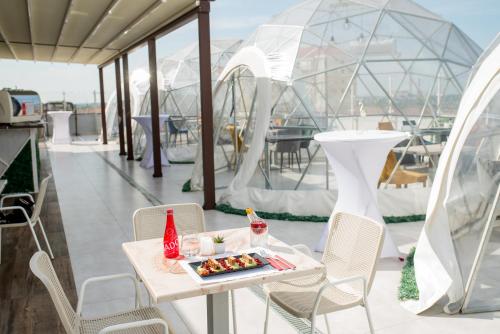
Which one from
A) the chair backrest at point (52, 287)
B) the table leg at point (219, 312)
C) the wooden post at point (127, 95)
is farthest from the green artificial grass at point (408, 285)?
the wooden post at point (127, 95)

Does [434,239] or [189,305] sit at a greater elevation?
[434,239]

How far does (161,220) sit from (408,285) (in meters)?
2.15

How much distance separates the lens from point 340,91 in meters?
7.13

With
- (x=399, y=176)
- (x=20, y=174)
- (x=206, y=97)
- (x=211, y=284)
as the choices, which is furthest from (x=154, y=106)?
(x=211, y=284)

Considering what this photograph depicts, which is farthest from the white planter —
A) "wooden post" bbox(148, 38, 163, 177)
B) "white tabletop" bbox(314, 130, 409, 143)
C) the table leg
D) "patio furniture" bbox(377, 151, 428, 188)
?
"wooden post" bbox(148, 38, 163, 177)

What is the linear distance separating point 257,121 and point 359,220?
4412 mm

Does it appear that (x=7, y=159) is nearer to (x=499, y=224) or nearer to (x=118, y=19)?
(x=118, y=19)

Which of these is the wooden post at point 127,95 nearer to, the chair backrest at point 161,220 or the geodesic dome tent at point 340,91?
the geodesic dome tent at point 340,91

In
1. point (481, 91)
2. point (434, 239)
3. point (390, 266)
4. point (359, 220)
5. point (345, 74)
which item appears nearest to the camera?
point (359, 220)

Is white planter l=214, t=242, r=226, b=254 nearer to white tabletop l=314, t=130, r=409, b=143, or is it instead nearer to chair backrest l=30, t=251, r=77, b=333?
chair backrest l=30, t=251, r=77, b=333

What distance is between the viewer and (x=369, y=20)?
7.32m

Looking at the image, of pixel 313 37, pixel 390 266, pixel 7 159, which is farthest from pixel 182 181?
pixel 390 266

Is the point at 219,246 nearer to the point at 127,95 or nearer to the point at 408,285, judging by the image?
the point at 408,285

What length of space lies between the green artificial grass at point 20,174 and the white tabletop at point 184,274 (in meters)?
6.84
